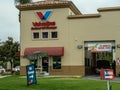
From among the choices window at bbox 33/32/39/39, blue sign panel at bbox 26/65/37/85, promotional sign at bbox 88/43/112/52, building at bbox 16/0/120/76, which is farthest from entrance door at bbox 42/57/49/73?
blue sign panel at bbox 26/65/37/85

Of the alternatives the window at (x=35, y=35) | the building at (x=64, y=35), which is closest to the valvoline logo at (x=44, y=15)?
the building at (x=64, y=35)

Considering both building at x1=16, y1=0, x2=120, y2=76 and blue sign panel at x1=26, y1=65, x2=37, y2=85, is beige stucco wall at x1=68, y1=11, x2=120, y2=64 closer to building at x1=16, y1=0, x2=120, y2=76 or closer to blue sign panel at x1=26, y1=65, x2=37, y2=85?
building at x1=16, y1=0, x2=120, y2=76

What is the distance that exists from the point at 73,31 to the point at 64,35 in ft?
4.09

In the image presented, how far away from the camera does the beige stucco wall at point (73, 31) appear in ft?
153

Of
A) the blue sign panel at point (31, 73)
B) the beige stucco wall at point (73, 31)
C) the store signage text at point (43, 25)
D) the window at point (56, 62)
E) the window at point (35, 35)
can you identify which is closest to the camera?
the blue sign panel at point (31, 73)

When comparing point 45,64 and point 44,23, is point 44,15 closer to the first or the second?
point 44,23

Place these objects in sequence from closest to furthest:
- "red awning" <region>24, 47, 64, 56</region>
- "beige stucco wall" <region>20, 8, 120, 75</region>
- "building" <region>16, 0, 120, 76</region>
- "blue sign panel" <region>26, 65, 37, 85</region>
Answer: "blue sign panel" <region>26, 65, 37, 85</region> → "beige stucco wall" <region>20, 8, 120, 75</region> → "building" <region>16, 0, 120, 76</region> → "red awning" <region>24, 47, 64, 56</region>

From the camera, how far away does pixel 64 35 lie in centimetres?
4853

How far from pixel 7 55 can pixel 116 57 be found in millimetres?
24185

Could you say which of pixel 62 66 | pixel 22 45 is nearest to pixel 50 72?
pixel 62 66

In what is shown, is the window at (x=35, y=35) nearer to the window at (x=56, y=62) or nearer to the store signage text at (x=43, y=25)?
the store signage text at (x=43, y=25)

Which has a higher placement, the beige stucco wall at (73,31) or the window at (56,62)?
the beige stucco wall at (73,31)

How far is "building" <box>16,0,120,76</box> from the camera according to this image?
154 ft

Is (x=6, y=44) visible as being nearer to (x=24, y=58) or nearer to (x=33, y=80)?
(x=24, y=58)
